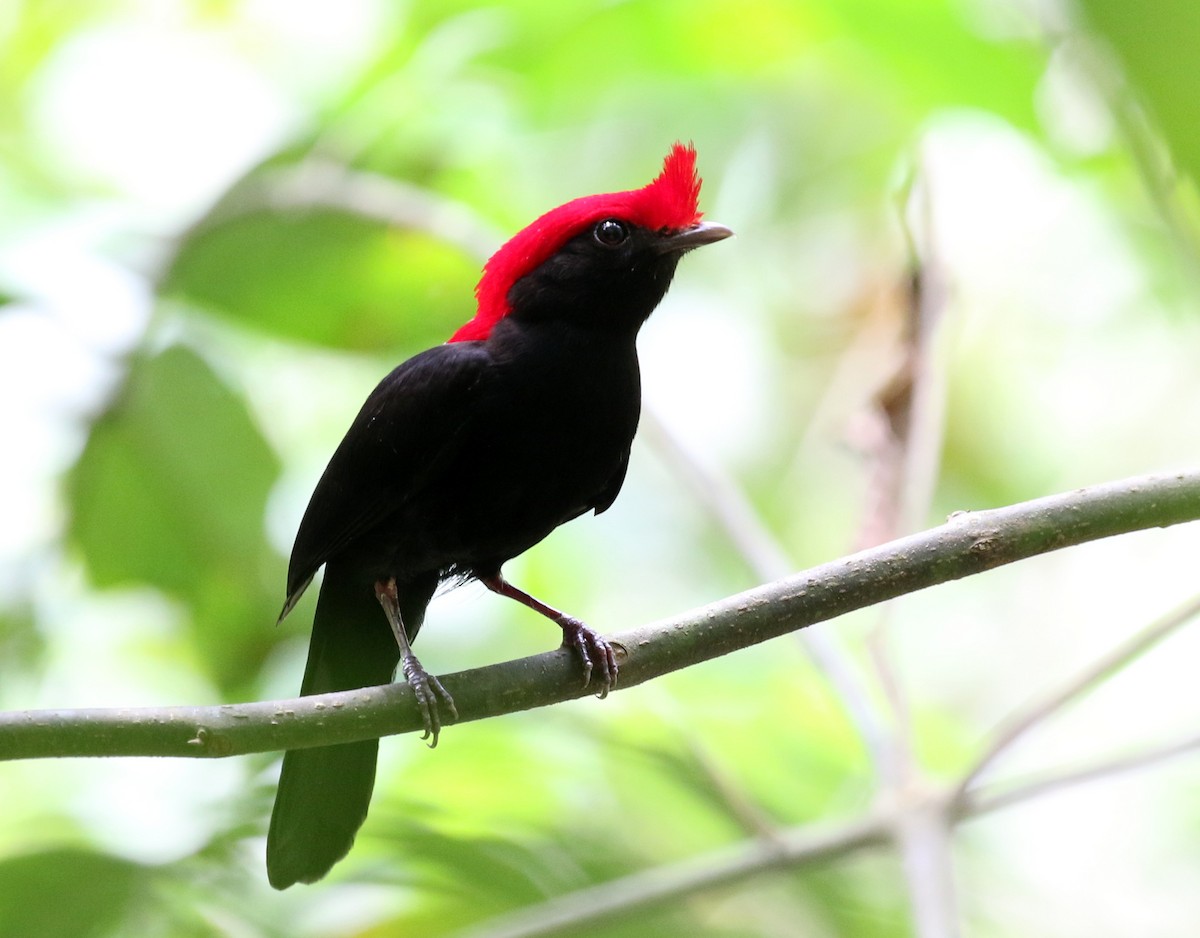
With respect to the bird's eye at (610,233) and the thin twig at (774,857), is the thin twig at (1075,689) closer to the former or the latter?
the thin twig at (774,857)

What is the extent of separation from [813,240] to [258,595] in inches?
121

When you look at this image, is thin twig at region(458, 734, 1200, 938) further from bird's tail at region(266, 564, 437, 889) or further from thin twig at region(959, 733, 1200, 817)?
bird's tail at region(266, 564, 437, 889)

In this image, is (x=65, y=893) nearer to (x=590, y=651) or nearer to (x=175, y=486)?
(x=590, y=651)

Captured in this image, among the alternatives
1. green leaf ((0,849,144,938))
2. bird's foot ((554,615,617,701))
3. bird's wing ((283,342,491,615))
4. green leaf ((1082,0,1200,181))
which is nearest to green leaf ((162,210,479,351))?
bird's wing ((283,342,491,615))

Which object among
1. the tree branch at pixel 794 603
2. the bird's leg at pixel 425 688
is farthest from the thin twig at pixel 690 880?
the tree branch at pixel 794 603

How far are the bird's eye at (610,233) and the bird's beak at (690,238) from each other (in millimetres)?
95

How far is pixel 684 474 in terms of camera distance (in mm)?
3570

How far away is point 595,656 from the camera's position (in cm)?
257

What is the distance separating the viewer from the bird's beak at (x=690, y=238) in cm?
303

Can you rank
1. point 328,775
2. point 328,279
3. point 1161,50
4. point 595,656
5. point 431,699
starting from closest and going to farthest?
point 1161,50, point 431,699, point 595,656, point 328,775, point 328,279

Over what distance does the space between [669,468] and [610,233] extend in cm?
127

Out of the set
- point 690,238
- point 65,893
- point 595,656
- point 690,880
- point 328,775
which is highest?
point 690,238

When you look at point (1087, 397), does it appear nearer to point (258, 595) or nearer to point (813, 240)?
point (813, 240)

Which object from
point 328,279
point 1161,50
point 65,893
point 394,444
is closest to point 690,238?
point 394,444
